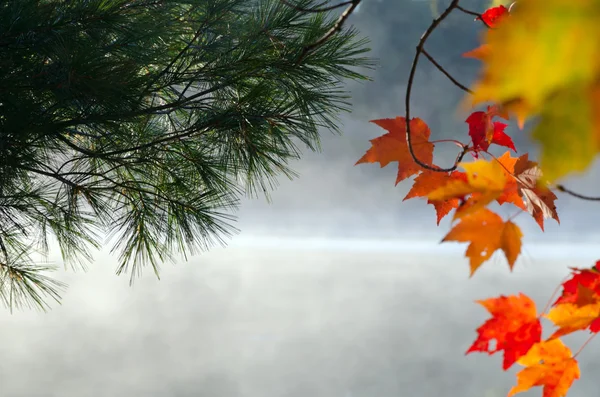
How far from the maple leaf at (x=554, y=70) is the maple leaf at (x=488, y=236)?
0.14 m

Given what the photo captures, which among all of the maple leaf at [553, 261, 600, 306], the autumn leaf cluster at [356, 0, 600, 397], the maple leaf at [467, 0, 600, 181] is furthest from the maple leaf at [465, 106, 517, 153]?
the maple leaf at [467, 0, 600, 181]

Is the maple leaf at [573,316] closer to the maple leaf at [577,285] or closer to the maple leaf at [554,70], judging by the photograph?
the maple leaf at [577,285]

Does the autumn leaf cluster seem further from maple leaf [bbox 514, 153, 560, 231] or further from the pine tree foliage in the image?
the pine tree foliage

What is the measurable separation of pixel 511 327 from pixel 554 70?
0.24 metres

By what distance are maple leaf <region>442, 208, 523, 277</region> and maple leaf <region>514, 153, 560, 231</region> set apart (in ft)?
0.36

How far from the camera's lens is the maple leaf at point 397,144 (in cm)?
40

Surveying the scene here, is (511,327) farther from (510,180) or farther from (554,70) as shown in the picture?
(554,70)

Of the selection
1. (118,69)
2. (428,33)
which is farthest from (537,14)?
(118,69)

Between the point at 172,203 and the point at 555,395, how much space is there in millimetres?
1067

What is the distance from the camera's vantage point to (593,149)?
12 cm

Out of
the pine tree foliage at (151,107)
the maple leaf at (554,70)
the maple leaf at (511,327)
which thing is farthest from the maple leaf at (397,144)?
the pine tree foliage at (151,107)

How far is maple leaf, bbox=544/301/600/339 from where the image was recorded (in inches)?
11.5

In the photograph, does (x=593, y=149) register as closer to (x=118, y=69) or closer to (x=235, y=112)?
(x=118, y=69)

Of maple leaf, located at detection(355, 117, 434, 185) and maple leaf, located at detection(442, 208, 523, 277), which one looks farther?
maple leaf, located at detection(355, 117, 434, 185)
